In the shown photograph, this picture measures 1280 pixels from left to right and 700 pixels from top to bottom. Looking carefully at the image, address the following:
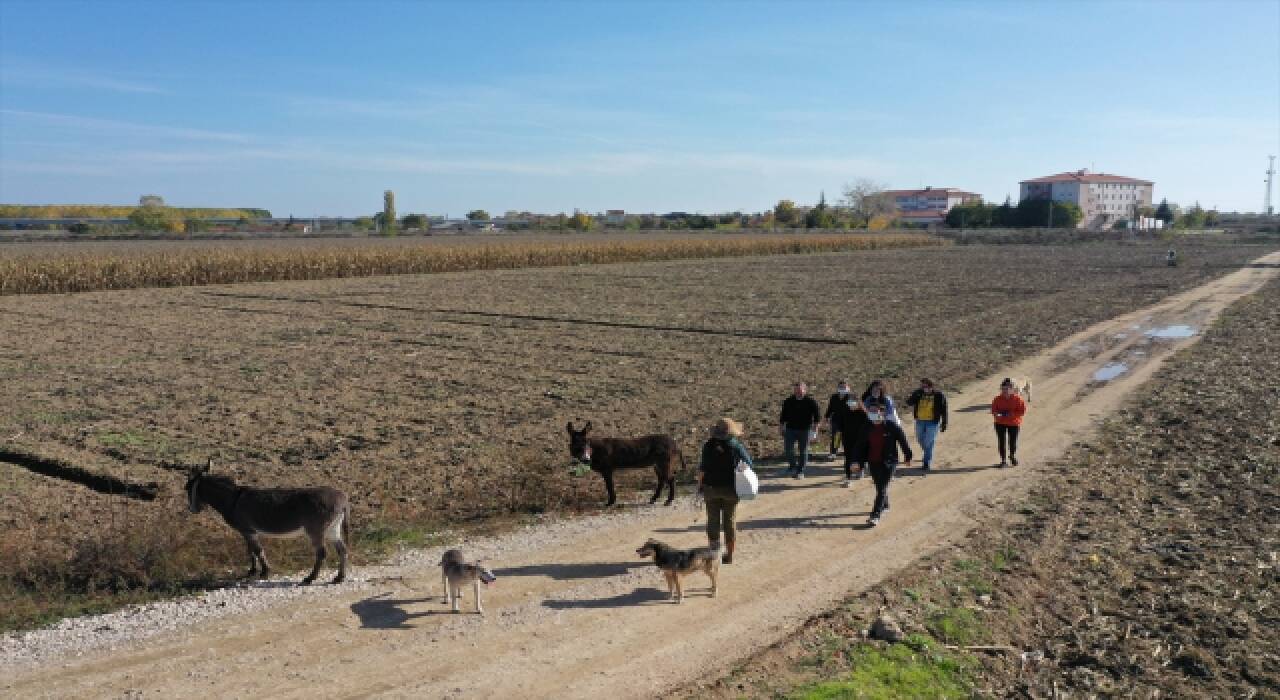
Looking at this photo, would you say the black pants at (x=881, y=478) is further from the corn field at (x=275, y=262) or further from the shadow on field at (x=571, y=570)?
the corn field at (x=275, y=262)

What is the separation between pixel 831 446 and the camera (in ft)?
50.6

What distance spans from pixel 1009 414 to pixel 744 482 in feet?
22.4

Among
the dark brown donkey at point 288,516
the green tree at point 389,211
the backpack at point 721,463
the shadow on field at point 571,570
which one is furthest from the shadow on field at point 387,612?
the green tree at point 389,211

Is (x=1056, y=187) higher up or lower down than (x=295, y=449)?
higher up

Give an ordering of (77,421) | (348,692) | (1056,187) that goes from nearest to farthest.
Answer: (348,692), (77,421), (1056,187)

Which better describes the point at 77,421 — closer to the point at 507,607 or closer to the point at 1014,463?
the point at 507,607

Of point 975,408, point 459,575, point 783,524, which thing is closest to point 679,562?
point 459,575

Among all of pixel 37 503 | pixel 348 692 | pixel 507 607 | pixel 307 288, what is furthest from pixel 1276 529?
pixel 307 288

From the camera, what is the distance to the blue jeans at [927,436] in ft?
46.9

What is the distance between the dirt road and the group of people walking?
19.7 inches

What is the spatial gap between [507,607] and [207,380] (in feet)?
48.5

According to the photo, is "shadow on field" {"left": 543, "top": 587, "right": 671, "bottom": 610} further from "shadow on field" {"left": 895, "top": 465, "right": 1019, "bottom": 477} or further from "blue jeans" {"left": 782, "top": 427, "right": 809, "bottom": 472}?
"shadow on field" {"left": 895, "top": 465, "right": 1019, "bottom": 477}

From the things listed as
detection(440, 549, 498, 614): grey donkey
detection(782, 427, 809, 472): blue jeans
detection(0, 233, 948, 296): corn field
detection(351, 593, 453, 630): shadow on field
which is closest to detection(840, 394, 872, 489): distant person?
detection(782, 427, 809, 472): blue jeans

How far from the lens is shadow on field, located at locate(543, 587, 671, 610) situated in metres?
9.12
